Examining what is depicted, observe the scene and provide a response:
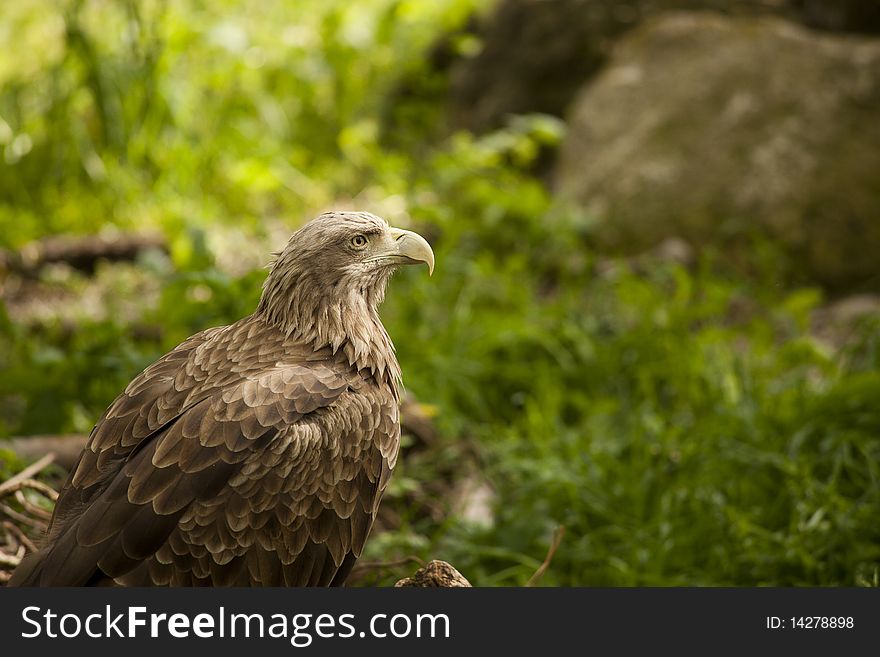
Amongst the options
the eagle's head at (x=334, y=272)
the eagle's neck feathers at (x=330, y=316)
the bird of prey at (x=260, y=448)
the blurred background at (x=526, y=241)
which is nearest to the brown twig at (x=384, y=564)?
the blurred background at (x=526, y=241)

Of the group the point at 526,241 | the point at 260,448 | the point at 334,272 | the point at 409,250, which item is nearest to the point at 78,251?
the point at 526,241

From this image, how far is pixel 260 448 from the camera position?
306 cm

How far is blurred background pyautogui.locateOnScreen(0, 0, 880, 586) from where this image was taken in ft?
14.7

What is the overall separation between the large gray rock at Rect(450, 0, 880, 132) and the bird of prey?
5.32 meters

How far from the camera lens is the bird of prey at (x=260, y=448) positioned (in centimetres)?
295

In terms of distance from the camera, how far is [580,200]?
24.5 ft

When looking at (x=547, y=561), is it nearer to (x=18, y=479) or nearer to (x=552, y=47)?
(x=18, y=479)

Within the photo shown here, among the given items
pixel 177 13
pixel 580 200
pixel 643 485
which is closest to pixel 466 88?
pixel 580 200

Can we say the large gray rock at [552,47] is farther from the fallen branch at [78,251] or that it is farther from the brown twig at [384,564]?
the brown twig at [384,564]

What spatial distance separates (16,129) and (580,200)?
4.04 metres

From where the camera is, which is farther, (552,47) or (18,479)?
(552,47)

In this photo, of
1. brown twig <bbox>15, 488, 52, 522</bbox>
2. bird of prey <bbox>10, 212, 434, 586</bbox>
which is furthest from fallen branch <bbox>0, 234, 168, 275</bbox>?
bird of prey <bbox>10, 212, 434, 586</bbox>

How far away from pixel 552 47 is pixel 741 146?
81.1 inches

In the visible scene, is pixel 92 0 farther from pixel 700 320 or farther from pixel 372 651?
pixel 372 651
